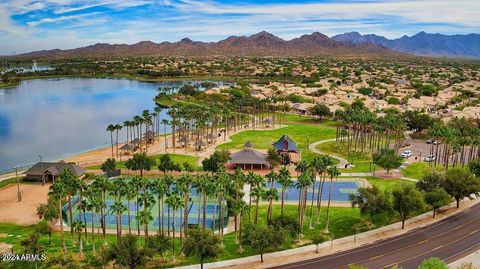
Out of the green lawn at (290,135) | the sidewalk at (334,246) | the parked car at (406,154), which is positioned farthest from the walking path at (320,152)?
the sidewalk at (334,246)

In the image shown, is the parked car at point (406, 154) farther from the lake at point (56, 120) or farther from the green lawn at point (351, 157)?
the lake at point (56, 120)

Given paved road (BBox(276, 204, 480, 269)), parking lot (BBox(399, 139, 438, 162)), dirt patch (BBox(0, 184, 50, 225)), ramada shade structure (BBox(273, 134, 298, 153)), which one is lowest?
dirt patch (BBox(0, 184, 50, 225))

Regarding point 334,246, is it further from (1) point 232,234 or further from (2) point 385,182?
(2) point 385,182

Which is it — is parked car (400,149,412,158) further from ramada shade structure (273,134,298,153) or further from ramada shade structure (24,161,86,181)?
ramada shade structure (24,161,86,181)

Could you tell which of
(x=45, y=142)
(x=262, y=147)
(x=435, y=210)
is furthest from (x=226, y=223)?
(x=45, y=142)

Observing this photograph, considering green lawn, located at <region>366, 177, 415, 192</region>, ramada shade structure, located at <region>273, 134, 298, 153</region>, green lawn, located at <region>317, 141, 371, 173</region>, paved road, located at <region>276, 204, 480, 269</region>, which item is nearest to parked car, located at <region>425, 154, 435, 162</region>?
green lawn, located at <region>317, 141, 371, 173</region>
